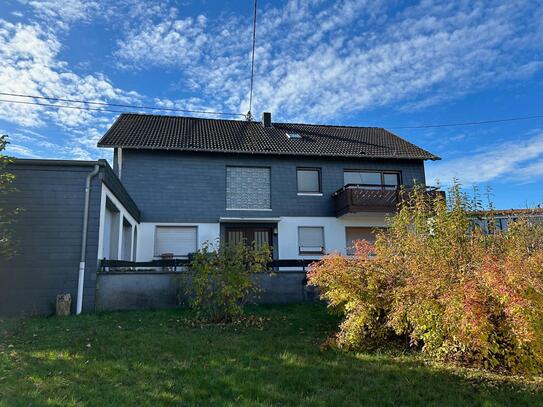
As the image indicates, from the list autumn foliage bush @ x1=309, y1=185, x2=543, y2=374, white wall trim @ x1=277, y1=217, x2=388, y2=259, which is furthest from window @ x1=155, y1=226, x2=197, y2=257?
autumn foliage bush @ x1=309, y1=185, x2=543, y2=374

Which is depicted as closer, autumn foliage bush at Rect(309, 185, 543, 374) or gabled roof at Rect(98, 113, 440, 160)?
autumn foliage bush at Rect(309, 185, 543, 374)

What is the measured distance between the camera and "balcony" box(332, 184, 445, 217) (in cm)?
1698

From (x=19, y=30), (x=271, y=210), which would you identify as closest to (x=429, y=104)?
(x=271, y=210)

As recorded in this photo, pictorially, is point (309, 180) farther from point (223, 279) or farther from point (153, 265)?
point (223, 279)

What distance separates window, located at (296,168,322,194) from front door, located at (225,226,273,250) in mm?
2595

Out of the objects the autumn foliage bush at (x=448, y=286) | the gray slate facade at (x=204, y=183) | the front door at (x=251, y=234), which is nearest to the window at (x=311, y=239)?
the gray slate facade at (x=204, y=183)

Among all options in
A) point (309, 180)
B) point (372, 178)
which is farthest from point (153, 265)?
point (372, 178)

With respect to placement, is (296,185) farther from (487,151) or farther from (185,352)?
(185,352)

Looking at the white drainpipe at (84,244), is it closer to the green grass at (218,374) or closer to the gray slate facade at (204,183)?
the green grass at (218,374)

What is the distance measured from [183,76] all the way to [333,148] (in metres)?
8.06

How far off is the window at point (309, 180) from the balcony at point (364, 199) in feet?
3.16

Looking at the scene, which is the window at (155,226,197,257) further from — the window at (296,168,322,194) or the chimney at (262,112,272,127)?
the chimney at (262,112,272,127)

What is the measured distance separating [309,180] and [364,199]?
2.92 metres

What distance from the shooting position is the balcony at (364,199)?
17.0 metres
